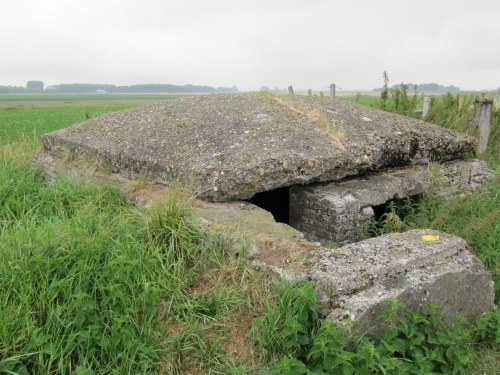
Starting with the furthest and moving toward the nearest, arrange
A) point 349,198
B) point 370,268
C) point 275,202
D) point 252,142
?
point 275,202 → point 252,142 → point 349,198 → point 370,268

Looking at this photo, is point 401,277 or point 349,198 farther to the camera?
point 349,198

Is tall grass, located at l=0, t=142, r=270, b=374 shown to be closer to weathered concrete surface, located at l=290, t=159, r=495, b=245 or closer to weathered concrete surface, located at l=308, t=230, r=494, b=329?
weathered concrete surface, located at l=308, t=230, r=494, b=329

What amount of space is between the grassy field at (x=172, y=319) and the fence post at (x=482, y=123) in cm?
510

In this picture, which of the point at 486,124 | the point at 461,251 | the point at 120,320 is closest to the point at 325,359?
the point at 120,320

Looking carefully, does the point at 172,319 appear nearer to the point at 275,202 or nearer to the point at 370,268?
the point at 370,268

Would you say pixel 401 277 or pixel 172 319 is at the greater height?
pixel 401 277

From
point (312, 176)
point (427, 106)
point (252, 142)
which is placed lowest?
point (312, 176)

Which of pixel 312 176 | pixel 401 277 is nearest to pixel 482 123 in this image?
pixel 312 176

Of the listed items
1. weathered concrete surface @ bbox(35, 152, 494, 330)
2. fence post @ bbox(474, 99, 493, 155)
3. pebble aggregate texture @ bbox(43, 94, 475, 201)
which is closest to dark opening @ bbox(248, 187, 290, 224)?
pebble aggregate texture @ bbox(43, 94, 475, 201)

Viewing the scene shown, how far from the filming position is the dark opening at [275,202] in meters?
4.81

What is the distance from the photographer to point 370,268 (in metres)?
2.52

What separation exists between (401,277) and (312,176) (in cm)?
154

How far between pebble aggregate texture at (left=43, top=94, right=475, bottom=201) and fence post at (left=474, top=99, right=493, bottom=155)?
208 cm

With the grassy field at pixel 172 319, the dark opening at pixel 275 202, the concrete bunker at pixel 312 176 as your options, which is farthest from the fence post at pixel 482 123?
the grassy field at pixel 172 319
